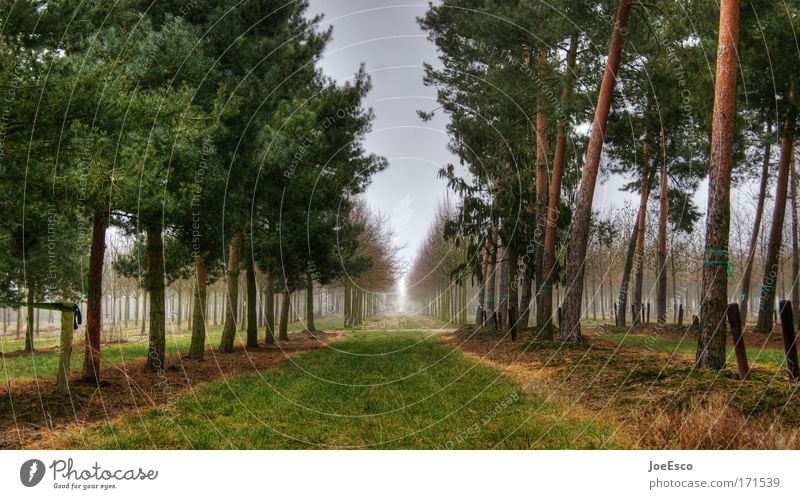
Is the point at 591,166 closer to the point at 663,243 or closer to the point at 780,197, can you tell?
the point at 780,197

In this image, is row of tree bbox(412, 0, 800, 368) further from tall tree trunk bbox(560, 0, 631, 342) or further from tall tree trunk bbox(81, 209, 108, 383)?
tall tree trunk bbox(81, 209, 108, 383)

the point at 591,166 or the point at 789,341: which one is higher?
the point at 591,166

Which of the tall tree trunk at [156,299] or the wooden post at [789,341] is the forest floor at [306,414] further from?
the wooden post at [789,341]

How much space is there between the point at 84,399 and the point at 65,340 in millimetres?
1421

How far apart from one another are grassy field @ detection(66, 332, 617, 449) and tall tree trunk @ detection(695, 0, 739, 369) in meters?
3.33

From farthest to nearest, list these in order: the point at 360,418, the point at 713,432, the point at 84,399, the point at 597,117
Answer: the point at 597,117 → the point at 84,399 → the point at 360,418 → the point at 713,432

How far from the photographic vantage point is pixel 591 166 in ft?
56.5

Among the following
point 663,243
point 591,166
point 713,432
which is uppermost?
point 591,166

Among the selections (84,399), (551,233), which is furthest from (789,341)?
(551,233)

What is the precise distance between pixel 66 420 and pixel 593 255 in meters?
47.2

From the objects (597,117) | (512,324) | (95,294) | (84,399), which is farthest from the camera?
(512,324)

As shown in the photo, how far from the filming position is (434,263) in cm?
5219
